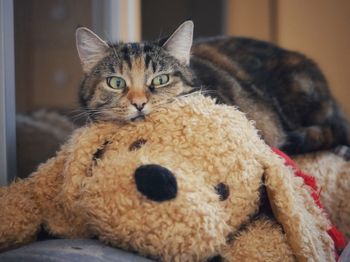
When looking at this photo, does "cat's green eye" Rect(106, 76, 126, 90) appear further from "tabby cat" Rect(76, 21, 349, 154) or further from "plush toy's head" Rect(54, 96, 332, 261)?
"plush toy's head" Rect(54, 96, 332, 261)

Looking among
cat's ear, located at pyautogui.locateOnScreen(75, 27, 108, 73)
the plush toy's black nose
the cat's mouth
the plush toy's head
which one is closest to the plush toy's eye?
the plush toy's head

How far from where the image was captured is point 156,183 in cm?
72

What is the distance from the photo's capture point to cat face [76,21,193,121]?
0.93m

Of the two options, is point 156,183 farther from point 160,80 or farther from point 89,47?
point 89,47

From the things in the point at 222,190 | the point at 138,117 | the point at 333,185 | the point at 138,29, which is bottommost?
the point at 333,185

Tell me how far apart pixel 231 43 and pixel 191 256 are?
1002mm

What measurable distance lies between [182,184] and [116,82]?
13.5 inches

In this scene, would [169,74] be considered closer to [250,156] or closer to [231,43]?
[250,156]

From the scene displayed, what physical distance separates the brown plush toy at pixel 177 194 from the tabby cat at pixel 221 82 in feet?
0.31

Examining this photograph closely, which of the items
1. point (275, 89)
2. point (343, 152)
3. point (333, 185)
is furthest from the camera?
point (275, 89)

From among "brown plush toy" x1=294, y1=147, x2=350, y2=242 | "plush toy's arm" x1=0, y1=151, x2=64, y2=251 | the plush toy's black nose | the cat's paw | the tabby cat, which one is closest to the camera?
the plush toy's black nose

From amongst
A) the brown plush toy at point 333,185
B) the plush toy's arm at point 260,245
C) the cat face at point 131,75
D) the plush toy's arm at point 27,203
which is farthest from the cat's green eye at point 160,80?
the brown plush toy at point 333,185

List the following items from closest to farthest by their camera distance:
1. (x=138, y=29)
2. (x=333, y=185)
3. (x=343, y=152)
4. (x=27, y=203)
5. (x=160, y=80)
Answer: (x=27, y=203)
(x=160, y=80)
(x=333, y=185)
(x=343, y=152)
(x=138, y=29)

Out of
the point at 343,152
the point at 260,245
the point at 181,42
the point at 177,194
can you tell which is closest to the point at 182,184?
the point at 177,194
